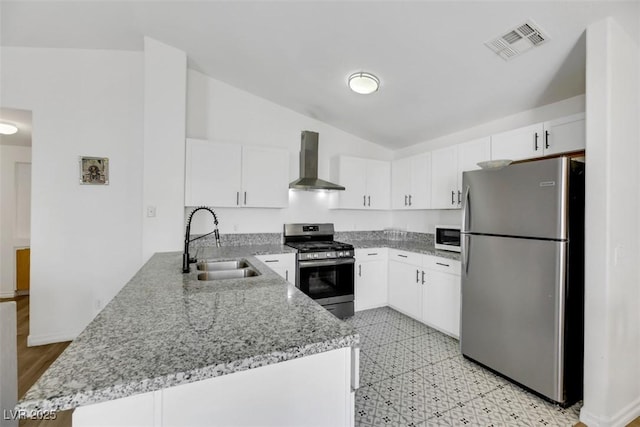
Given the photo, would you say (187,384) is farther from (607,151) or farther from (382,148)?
(382,148)

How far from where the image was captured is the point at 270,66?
2922 millimetres

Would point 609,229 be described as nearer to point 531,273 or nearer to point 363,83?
point 531,273

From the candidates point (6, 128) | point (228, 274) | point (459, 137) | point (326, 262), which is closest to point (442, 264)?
point (326, 262)

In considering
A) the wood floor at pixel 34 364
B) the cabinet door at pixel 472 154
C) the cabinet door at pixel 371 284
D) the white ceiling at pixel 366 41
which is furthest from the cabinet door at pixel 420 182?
the wood floor at pixel 34 364

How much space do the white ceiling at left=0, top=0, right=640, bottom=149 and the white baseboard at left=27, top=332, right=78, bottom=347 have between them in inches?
116

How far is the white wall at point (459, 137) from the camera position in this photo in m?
2.57

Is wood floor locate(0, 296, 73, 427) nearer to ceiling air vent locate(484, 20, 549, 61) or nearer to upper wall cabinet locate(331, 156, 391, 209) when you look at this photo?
upper wall cabinet locate(331, 156, 391, 209)

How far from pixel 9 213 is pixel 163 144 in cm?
343

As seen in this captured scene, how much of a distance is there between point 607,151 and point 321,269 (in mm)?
2627

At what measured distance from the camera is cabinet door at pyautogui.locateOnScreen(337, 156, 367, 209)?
12.8 ft

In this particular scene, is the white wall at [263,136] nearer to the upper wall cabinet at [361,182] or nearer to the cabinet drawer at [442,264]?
the upper wall cabinet at [361,182]

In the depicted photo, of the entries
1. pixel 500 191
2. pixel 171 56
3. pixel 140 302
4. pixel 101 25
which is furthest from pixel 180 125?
pixel 500 191

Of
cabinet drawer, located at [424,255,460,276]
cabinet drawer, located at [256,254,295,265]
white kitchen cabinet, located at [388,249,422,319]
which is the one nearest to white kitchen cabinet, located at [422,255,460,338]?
cabinet drawer, located at [424,255,460,276]

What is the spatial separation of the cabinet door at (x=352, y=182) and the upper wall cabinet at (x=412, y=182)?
47 cm
